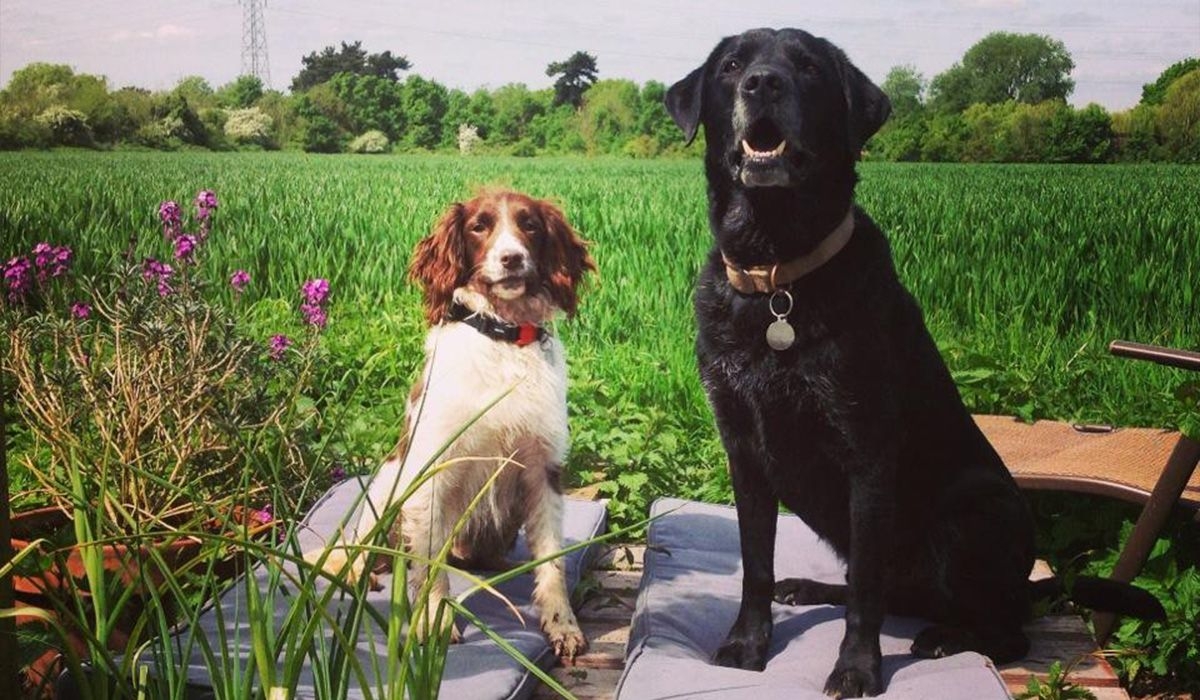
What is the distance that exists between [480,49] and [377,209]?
18.8 inches

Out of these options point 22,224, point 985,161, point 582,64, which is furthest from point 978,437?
point 22,224

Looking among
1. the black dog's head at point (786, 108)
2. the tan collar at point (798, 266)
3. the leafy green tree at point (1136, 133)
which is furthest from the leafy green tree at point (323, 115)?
the leafy green tree at point (1136, 133)

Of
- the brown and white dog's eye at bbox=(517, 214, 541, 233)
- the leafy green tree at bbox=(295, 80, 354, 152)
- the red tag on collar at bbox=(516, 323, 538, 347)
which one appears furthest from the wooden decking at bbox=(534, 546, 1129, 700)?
the leafy green tree at bbox=(295, 80, 354, 152)

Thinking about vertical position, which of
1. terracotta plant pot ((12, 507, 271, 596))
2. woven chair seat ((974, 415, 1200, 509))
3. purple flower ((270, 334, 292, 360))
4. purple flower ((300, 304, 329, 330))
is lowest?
terracotta plant pot ((12, 507, 271, 596))

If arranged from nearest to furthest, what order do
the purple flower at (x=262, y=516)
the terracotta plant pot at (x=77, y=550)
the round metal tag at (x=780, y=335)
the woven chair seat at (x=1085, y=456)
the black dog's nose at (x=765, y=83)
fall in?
the black dog's nose at (x=765, y=83) → the round metal tag at (x=780, y=335) → the terracotta plant pot at (x=77, y=550) → the woven chair seat at (x=1085, y=456) → the purple flower at (x=262, y=516)

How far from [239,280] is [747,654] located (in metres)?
1.69

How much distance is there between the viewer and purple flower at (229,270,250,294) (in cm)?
325

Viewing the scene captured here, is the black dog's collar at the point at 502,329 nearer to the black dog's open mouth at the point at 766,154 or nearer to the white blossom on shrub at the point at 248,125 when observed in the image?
the black dog's open mouth at the point at 766,154

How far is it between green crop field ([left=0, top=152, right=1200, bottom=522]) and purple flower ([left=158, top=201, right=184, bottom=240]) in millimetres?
50

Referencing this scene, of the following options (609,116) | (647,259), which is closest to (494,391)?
(647,259)

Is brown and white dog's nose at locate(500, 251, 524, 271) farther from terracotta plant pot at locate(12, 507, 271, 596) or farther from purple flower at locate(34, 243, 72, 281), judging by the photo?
purple flower at locate(34, 243, 72, 281)

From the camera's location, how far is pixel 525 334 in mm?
2557

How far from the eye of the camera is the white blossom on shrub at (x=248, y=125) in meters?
3.18

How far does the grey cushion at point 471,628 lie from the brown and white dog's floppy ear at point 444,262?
431mm
